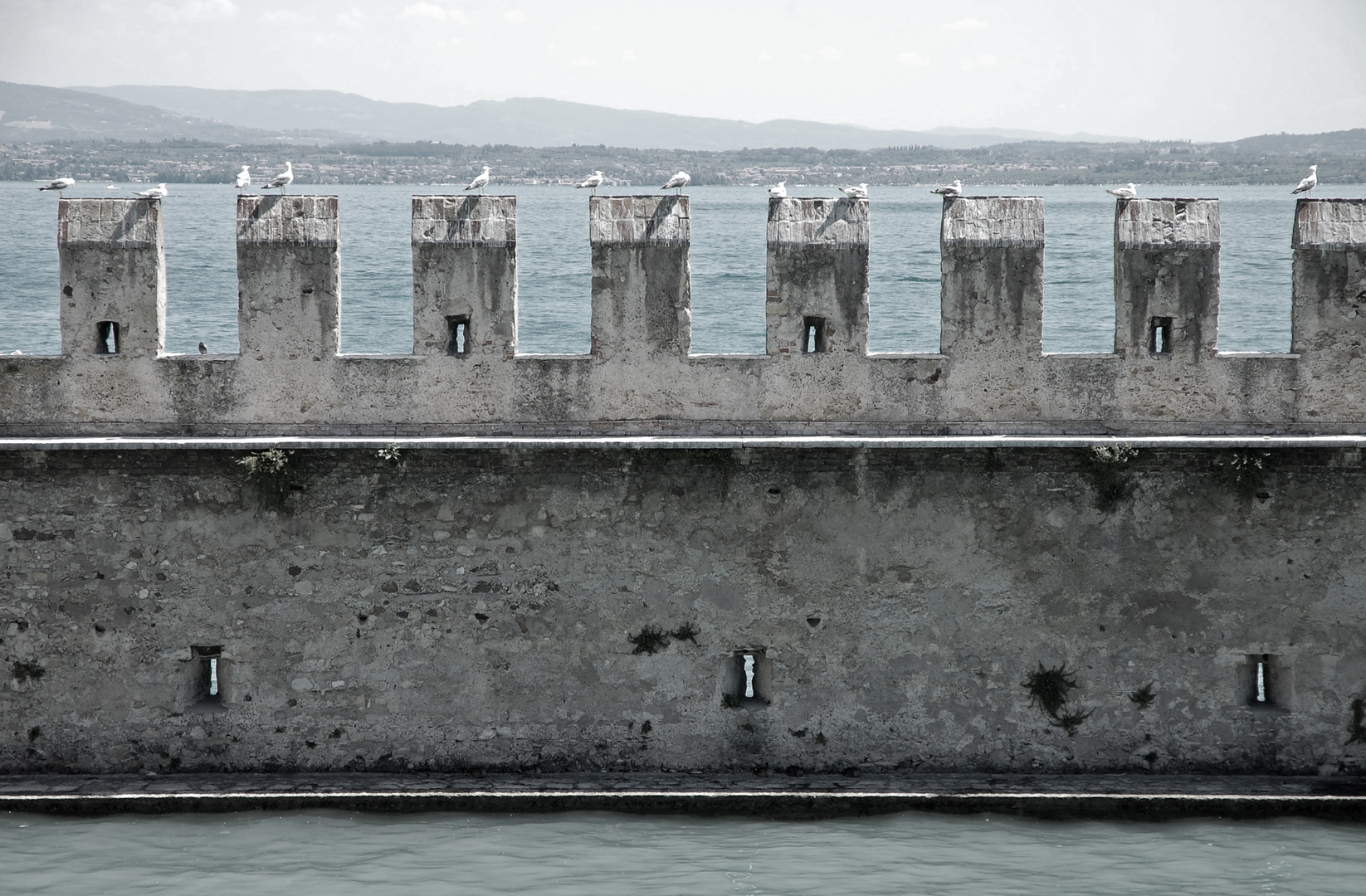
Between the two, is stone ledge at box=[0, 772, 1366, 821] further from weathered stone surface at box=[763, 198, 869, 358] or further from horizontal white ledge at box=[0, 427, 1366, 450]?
weathered stone surface at box=[763, 198, 869, 358]

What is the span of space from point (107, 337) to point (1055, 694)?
614 centimetres

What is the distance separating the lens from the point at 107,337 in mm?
9281

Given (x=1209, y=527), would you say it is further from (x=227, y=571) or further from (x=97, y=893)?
(x=97, y=893)

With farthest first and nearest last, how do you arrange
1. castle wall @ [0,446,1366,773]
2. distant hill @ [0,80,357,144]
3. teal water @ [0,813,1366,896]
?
distant hill @ [0,80,357,144], castle wall @ [0,446,1366,773], teal water @ [0,813,1366,896]

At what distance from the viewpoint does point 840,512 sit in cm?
918

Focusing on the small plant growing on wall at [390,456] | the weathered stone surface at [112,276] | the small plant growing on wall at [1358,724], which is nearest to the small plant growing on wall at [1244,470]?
the small plant growing on wall at [1358,724]

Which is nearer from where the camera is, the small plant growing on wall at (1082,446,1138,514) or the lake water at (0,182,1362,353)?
the small plant growing on wall at (1082,446,1138,514)

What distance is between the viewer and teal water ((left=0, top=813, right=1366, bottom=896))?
834 centimetres

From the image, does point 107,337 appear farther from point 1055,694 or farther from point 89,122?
point 89,122

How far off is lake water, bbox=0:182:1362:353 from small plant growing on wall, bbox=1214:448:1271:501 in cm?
1398

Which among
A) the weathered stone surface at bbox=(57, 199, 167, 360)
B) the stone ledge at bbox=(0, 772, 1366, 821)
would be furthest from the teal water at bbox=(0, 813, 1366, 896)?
the weathered stone surface at bbox=(57, 199, 167, 360)

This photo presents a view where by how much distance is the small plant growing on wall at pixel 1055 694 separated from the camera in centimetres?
925

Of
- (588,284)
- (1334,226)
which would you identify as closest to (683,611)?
(1334,226)

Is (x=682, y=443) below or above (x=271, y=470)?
above
